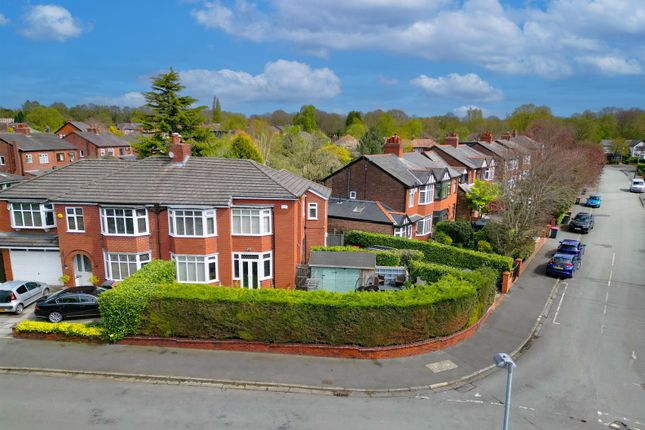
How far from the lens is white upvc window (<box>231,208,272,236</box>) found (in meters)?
22.3

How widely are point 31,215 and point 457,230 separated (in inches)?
1177

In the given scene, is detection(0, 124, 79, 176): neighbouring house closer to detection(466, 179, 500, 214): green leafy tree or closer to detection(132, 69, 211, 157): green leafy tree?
detection(132, 69, 211, 157): green leafy tree

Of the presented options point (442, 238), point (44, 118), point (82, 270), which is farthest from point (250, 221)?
point (44, 118)

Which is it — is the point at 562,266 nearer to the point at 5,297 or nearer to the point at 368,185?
the point at 368,185

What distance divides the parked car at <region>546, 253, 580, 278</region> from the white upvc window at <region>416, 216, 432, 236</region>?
1086cm

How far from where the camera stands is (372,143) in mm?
59000

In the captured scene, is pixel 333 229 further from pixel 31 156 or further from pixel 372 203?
pixel 31 156

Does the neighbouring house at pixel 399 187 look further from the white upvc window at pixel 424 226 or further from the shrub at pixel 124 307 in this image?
the shrub at pixel 124 307

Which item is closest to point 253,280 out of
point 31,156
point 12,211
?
point 12,211

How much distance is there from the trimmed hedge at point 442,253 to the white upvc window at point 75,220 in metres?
17.3

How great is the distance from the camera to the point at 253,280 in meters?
23.1

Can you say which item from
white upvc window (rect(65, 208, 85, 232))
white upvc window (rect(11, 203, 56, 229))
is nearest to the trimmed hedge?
white upvc window (rect(65, 208, 85, 232))

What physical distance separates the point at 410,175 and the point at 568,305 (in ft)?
54.7

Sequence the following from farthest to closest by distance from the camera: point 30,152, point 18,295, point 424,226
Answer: point 30,152
point 424,226
point 18,295
